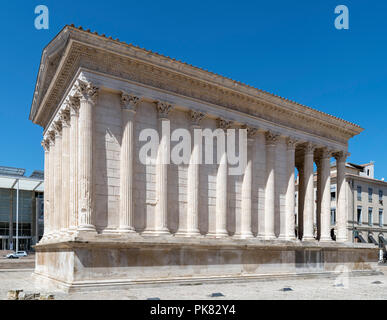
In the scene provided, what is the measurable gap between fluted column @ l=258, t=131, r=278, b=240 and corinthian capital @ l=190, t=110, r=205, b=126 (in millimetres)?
5270

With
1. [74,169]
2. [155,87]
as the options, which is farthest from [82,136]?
[155,87]

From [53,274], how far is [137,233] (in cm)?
489

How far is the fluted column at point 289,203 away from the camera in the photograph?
25.6 m

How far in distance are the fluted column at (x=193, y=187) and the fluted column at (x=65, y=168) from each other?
18.1 feet

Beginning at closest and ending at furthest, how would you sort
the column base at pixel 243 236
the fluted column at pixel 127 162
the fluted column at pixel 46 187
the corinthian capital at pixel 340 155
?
the fluted column at pixel 127 162 < the column base at pixel 243 236 < the fluted column at pixel 46 187 < the corinthian capital at pixel 340 155

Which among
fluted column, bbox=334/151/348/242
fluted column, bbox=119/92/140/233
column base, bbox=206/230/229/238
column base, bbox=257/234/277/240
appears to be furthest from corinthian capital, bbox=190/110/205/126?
fluted column, bbox=334/151/348/242

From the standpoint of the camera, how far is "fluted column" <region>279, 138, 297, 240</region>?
25.6 m

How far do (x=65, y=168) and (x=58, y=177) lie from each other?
2.18 metres

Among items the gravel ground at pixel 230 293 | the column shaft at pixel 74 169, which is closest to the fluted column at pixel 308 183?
the gravel ground at pixel 230 293

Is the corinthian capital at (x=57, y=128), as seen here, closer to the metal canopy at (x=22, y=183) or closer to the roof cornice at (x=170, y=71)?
the roof cornice at (x=170, y=71)

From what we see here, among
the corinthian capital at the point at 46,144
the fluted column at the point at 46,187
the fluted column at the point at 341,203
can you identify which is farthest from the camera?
the fluted column at the point at 341,203

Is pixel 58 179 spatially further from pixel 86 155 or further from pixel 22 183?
pixel 22 183

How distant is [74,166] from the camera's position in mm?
18750
